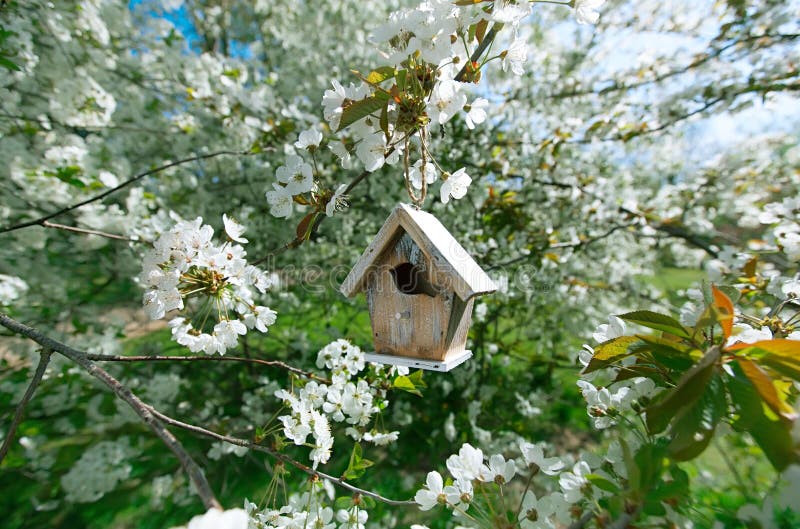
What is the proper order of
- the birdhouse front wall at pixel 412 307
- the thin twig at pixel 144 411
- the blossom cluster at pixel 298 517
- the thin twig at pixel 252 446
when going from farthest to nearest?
1. the birdhouse front wall at pixel 412 307
2. the blossom cluster at pixel 298 517
3. the thin twig at pixel 252 446
4. the thin twig at pixel 144 411

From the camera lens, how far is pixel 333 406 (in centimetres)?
162

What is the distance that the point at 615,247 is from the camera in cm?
466

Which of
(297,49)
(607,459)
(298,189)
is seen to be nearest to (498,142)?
(298,189)

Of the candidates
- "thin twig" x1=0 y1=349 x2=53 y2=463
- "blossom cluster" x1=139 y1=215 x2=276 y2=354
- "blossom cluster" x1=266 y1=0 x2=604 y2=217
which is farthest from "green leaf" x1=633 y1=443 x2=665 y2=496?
"thin twig" x1=0 y1=349 x2=53 y2=463

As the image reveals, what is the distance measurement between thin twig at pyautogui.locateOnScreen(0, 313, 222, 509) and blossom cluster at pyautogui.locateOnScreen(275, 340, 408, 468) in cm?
34

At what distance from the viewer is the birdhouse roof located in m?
1.27

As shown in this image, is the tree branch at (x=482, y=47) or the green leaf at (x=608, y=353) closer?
the green leaf at (x=608, y=353)

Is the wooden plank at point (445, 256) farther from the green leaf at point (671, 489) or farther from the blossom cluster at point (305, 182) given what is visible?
the green leaf at point (671, 489)

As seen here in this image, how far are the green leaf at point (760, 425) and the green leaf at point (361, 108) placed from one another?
40.5 inches

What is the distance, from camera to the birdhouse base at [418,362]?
1318 millimetres

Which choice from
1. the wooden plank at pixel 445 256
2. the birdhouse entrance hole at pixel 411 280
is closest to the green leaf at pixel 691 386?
the wooden plank at pixel 445 256

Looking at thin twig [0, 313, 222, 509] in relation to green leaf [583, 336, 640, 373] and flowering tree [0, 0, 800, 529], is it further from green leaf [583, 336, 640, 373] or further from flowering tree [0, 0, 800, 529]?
green leaf [583, 336, 640, 373]

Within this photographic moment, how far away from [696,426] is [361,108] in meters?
1.05

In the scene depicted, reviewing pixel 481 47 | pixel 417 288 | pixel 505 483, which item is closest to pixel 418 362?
pixel 417 288
